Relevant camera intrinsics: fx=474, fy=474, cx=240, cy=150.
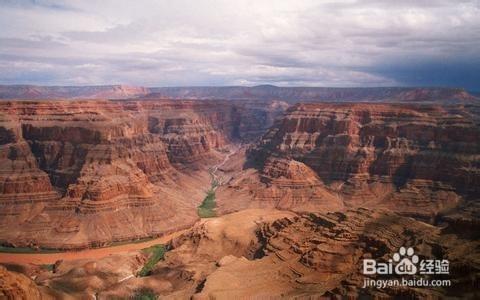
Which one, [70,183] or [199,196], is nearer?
[70,183]

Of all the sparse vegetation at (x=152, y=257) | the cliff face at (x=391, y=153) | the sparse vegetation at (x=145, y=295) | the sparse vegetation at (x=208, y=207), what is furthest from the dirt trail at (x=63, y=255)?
the cliff face at (x=391, y=153)

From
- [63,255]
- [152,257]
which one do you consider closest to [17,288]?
[152,257]

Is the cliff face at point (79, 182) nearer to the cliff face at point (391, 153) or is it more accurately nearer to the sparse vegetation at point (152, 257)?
the sparse vegetation at point (152, 257)

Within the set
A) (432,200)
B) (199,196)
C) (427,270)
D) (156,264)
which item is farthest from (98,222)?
(432,200)

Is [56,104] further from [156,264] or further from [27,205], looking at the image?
[156,264]

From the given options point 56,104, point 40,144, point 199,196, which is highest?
point 56,104
